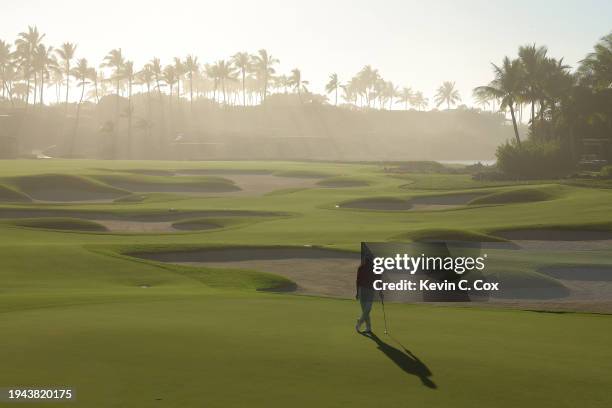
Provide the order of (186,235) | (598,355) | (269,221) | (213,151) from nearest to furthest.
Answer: (598,355)
(186,235)
(269,221)
(213,151)

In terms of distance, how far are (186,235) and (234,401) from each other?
121 ft

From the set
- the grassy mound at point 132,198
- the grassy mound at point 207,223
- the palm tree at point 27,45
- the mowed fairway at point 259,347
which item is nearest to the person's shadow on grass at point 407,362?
the mowed fairway at point 259,347

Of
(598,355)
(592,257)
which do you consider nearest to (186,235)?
(592,257)

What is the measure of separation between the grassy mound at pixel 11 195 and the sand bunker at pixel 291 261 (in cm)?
3646

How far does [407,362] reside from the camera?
1493 cm

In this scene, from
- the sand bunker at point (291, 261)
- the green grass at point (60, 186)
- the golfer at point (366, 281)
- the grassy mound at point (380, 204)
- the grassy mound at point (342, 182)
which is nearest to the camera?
the golfer at point (366, 281)

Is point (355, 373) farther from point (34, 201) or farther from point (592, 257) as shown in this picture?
point (34, 201)

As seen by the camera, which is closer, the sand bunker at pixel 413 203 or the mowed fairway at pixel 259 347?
the mowed fairway at pixel 259 347

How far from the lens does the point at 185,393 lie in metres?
12.5

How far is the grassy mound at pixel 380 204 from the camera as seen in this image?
6950 cm

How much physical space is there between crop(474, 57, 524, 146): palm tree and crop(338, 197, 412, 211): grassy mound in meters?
36.2

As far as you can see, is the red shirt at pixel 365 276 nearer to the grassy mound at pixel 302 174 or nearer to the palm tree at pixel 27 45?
the grassy mound at pixel 302 174

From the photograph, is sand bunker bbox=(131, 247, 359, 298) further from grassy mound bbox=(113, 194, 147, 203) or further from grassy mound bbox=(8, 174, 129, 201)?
grassy mound bbox=(8, 174, 129, 201)

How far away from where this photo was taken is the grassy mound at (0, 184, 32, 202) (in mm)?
70875
